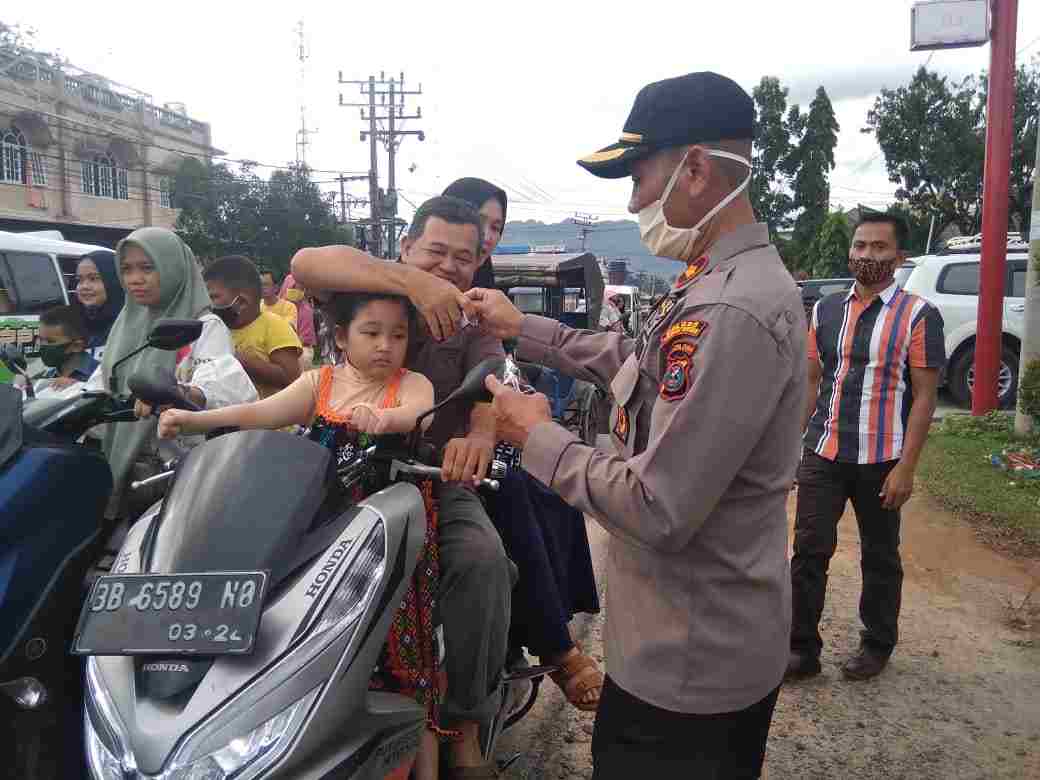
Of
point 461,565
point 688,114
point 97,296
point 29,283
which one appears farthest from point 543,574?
point 29,283

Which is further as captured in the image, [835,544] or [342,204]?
[342,204]

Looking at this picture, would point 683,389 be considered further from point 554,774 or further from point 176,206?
point 176,206

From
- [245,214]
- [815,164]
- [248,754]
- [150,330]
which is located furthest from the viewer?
[815,164]

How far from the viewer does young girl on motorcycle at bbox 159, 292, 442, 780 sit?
6.17 feet

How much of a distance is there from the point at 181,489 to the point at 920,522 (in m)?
5.45

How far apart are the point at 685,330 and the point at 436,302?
77cm

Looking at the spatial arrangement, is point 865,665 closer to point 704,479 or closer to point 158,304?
point 704,479

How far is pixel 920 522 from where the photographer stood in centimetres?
590

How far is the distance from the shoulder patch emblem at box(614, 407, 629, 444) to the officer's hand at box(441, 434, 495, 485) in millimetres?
281

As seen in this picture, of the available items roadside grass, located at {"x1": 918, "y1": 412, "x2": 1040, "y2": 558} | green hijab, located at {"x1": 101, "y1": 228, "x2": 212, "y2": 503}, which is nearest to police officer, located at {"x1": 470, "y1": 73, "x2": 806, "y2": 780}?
green hijab, located at {"x1": 101, "y1": 228, "x2": 212, "y2": 503}

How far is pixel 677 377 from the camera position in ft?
4.90

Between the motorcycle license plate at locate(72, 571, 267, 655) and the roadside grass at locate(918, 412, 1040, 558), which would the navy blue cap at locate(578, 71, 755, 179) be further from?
the roadside grass at locate(918, 412, 1040, 558)

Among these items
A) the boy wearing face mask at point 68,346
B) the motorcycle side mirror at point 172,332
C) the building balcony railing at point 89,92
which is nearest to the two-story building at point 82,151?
the building balcony railing at point 89,92

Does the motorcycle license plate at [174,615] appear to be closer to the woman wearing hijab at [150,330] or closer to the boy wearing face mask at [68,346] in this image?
the woman wearing hijab at [150,330]
